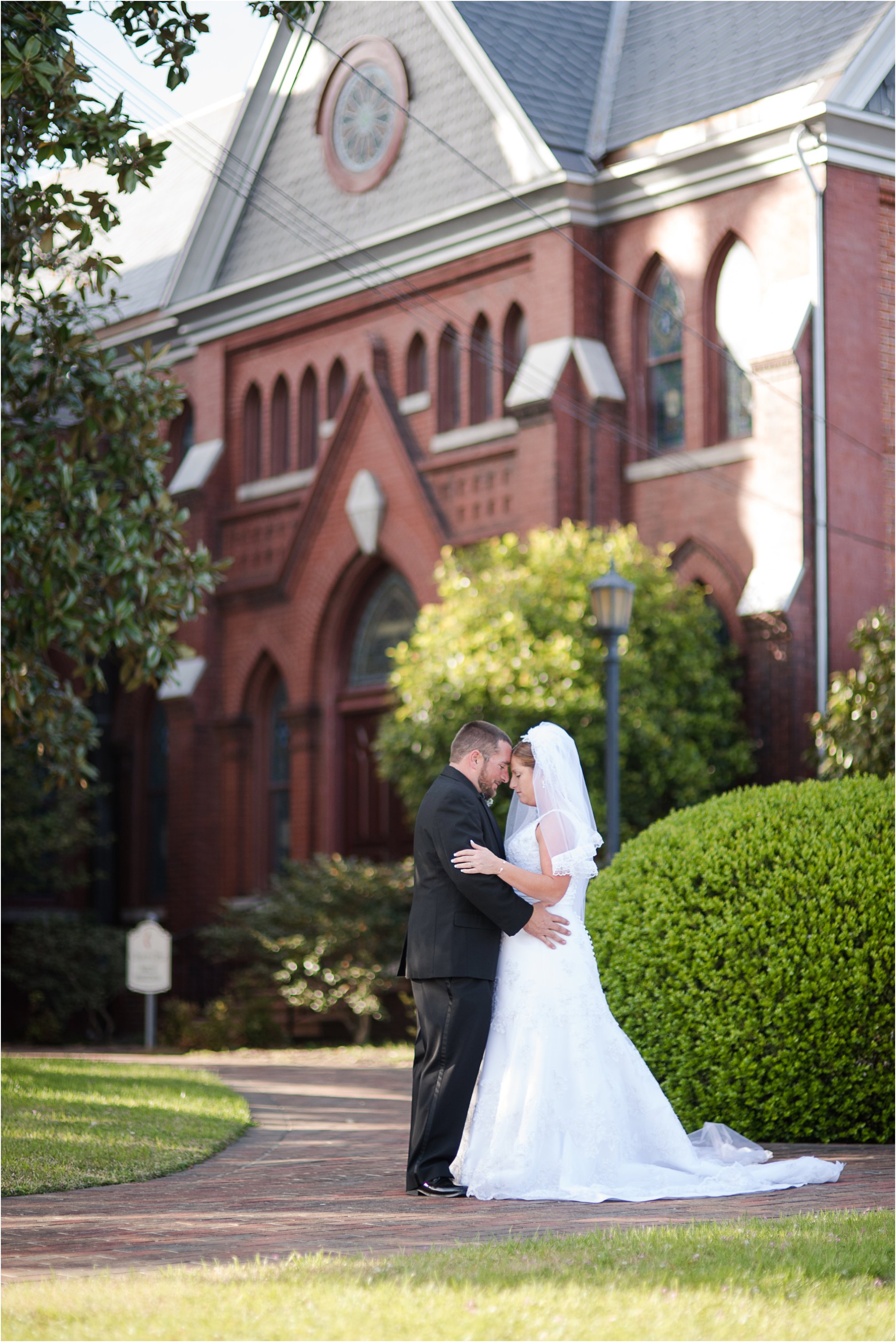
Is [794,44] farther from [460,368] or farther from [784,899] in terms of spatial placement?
[784,899]

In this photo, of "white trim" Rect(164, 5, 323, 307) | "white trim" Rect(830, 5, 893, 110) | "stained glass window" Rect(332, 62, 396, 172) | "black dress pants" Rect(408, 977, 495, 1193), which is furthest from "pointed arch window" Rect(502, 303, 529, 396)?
"black dress pants" Rect(408, 977, 495, 1193)

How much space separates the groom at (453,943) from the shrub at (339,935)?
11016mm

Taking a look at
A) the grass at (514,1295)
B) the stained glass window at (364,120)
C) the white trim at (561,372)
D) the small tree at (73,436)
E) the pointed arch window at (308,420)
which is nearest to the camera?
the grass at (514,1295)

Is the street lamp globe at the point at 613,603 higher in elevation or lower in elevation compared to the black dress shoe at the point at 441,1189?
higher

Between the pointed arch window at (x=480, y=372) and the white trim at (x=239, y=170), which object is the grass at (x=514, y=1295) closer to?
the pointed arch window at (x=480, y=372)

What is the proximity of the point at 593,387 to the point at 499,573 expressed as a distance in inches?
116

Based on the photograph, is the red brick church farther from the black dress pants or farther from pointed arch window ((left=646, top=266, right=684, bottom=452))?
the black dress pants

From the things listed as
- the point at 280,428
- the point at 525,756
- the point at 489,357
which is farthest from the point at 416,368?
the point at 525,756

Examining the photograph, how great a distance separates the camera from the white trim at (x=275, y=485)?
23.8 metres

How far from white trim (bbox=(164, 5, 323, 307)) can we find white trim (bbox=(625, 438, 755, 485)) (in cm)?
786

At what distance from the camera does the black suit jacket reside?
799cm

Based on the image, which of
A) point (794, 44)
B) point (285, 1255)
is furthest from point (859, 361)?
point (285, 1255)

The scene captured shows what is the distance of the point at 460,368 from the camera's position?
71.7 ft

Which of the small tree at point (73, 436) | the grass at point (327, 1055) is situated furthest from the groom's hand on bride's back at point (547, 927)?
the grass at point (327, 1055)
